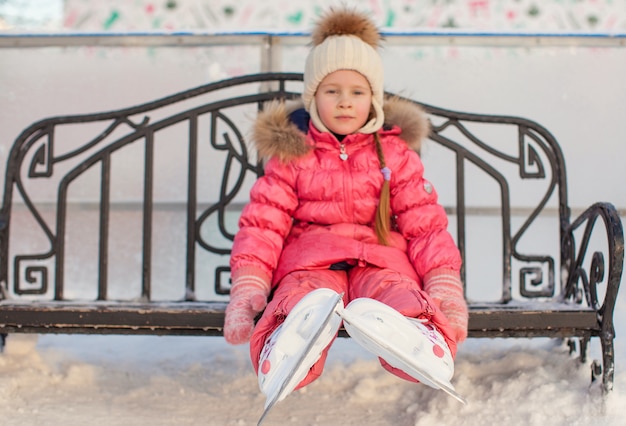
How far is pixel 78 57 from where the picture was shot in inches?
146

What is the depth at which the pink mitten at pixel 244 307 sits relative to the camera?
1.99 meters

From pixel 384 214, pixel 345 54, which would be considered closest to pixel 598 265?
pixel 384 214

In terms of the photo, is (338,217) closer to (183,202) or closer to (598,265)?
(598,265)

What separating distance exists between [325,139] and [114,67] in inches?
67.6

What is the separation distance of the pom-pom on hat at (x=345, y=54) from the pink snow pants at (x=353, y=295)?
0.60 meters

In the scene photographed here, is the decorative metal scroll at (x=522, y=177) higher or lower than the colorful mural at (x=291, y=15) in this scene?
lower

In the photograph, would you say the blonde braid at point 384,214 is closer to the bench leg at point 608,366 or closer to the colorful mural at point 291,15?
the bench leg at point 608,366

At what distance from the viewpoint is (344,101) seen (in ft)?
8.16

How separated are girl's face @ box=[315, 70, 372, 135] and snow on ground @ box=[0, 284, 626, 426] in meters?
0.98

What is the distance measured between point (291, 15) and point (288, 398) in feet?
6.91

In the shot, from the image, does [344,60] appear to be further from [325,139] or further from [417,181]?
[417,181]

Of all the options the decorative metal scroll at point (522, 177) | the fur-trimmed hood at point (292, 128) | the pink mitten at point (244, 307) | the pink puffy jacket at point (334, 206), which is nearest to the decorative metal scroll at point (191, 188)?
the decorative metal scroll at point (522, 177)

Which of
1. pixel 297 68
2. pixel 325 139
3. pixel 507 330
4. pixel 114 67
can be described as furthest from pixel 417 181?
pixel 114 67

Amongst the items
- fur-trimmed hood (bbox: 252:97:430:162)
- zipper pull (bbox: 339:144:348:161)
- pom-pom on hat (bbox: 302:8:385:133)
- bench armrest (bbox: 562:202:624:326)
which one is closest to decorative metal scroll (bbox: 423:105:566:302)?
bench armrest (bbox: 562:202:624:326)
